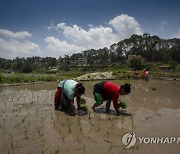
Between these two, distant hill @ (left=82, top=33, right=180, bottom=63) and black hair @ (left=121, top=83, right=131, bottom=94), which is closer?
black hair @ (left=121, top=83, right=131, bottom=94)

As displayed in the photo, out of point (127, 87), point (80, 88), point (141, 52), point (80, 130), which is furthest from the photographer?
point (141, 52)

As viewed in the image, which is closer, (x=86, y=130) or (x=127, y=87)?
(x=86, y=130)

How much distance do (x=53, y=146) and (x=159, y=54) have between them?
84572 mm

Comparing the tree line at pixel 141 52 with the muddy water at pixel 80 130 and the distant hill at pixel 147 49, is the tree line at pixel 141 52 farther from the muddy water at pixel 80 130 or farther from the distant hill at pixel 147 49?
the muddy water at pixel 80 130

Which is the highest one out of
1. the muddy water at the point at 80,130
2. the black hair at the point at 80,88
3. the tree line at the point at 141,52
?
the tree line at the point at 141,52

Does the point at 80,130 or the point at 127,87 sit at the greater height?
the point at 127,87

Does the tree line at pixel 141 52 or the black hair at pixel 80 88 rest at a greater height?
the tree line at pixel 141 52

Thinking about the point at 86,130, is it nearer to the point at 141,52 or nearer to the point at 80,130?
the point at 80,130

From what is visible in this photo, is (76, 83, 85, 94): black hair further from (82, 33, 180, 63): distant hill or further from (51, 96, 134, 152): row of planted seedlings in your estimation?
(82, 33, 180, 63): distant hill

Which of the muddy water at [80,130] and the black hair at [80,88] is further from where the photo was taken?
the black hair at [80,88]

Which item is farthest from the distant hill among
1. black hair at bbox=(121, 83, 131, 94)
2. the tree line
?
black hair at bbox=(121, 83, 131, 94)

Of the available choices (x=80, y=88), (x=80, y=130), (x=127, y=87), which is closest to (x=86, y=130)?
(x=80, y=130)

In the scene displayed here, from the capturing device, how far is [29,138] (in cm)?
530

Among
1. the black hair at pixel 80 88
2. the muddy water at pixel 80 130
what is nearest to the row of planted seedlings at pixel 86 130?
the muddy water at pixel 80 130
